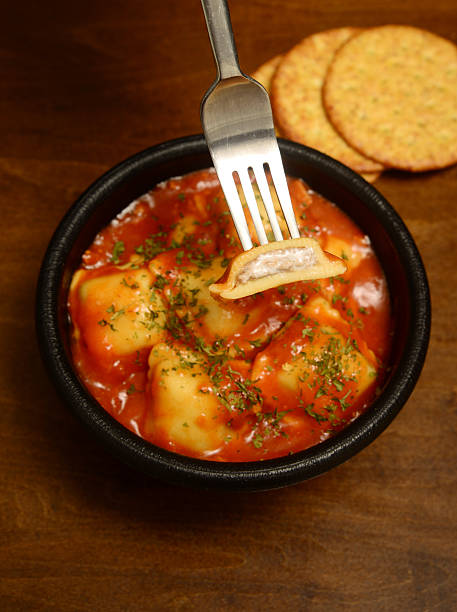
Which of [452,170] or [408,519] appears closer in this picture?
[408,519]

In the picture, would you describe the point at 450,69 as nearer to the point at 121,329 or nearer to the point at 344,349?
the point at 344,349

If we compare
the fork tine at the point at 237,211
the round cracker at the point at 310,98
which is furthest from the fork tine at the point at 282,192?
the round cracker at the point at 310,98

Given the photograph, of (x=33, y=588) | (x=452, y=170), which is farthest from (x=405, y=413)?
(x=33, y=588)

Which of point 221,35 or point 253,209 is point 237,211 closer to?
point 253,209

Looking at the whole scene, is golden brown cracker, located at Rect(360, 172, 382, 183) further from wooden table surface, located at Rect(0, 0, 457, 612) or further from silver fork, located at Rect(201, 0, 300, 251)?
silver fork, located at Rect(201, 0, 300, 251)

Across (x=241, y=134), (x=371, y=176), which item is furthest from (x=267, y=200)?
(x=371, y=176)
